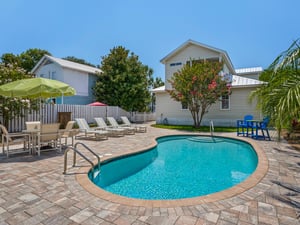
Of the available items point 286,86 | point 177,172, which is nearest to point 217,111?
point 177,172

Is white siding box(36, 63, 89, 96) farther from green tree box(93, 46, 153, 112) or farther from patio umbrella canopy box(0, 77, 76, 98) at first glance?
patio umbrella canopy box(0, 77, 76, 98)

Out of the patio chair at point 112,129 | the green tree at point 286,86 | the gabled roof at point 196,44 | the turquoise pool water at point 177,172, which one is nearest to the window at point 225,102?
the gabled roof at point 196,44

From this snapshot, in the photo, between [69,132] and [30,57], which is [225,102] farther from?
[30,57]

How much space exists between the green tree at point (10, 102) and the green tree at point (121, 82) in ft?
40.4

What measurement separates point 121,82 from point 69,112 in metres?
8.79

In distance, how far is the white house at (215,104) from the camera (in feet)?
56.6

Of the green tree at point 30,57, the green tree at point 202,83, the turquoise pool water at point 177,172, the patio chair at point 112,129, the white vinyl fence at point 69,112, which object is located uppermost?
the green tree at point 30,57

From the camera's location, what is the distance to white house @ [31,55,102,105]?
21.3 m

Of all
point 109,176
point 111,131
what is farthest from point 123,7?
point 109,176

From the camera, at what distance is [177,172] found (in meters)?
6.36

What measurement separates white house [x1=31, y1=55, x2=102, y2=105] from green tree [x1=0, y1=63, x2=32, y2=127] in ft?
32.9

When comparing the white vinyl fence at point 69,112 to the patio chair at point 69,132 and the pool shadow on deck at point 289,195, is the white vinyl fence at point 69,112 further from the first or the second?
the pool shadow on deck at point 289,195

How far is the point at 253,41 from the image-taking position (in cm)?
1627

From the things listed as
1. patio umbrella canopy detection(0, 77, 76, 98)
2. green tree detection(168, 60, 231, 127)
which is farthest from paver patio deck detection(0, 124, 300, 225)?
green tree detection(168, 60, 231, 127)
